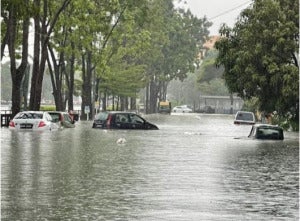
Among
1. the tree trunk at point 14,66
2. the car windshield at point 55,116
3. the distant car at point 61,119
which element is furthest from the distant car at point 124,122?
the tree trunk at point 14,66

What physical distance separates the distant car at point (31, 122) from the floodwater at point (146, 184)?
1470 centimetres

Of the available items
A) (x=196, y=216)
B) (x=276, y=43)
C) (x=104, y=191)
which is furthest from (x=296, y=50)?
(x=196, y=216)

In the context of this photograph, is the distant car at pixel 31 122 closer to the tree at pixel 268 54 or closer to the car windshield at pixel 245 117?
the tree at pixel 268 54

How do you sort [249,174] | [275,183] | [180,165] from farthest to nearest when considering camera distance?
[180,165] < [249,174] < [275,183]

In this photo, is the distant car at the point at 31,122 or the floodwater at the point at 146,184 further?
the distant car at the point at 31,122

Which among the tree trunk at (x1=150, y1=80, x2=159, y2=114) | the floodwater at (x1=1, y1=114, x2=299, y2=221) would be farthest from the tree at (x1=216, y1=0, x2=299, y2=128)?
the tree trunk at (x1=150, y1=80, x2=159, y2=114)

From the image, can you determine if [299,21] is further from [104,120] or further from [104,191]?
[104,191]

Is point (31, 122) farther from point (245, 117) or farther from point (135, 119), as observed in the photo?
point (245, 117)

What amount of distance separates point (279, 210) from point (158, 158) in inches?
570

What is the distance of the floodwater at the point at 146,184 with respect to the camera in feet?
48.7

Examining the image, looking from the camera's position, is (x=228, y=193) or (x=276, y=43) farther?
(x=276, y=43)

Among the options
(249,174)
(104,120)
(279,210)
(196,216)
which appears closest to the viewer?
(196,216)

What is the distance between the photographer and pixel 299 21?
53.9 metres

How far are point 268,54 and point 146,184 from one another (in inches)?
1378
